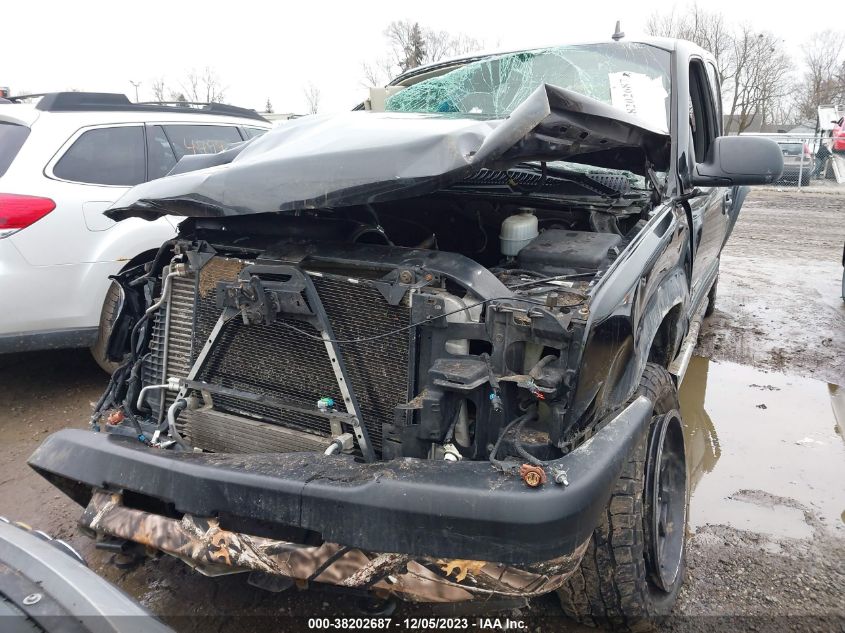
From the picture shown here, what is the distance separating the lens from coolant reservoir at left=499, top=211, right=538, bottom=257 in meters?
2.48

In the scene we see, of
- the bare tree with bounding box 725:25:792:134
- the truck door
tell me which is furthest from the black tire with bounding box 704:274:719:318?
the bare tree with bounding box 725:25:792:134

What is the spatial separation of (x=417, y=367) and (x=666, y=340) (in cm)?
160

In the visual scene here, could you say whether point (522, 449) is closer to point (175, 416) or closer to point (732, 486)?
point (175, 416)

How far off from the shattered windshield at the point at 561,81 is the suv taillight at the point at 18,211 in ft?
7.50

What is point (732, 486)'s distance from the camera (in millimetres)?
3236

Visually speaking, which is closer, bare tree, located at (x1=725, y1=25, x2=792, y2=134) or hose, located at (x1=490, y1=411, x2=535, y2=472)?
hose, located at (x1=490, y1=411, x2=535, y2=472)

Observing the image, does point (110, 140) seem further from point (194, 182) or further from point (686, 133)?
point (686, 133)

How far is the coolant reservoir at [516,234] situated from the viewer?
2484 mm

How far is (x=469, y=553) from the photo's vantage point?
1529 millimetres

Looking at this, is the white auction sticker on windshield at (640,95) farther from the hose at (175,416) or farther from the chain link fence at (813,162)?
the chain link fence at (813,162)

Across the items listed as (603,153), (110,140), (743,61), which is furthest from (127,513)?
(743,61)

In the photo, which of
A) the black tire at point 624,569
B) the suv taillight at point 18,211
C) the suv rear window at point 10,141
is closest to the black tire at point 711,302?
the black tire at point 624,569

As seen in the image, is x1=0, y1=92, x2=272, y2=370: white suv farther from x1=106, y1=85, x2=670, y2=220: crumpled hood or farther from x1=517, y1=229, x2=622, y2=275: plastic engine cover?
x1=517, y1=229, x2=622, y2=275: plastic engine cover

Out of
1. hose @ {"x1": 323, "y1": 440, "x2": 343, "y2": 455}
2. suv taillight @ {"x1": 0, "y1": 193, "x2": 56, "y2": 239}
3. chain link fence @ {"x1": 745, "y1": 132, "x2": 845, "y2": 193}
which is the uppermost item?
suv taillight @ {"x1": 0, "y1": 193, "x2": 56, "y2": 239}
